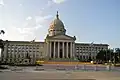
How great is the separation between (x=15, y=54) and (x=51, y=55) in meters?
27.5

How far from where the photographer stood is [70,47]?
10681cm

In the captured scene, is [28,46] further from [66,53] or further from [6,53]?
[66,53]

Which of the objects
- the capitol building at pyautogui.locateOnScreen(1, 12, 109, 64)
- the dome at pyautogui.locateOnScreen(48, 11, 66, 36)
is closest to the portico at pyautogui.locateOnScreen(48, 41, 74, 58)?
the capitol building at pyautogui.locateOnScreen(1, 12, 109, 64)

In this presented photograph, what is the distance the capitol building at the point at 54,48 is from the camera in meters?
105

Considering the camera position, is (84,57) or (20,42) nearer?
(20,42)

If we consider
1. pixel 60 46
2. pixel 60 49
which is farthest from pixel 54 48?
pixel 60 46

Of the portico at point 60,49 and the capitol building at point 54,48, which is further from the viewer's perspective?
the portico at point 60,49

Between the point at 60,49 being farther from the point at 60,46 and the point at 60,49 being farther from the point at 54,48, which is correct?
the point at 54,48

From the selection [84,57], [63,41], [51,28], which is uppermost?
[51,28]

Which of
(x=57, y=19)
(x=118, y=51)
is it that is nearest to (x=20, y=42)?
(x=57, y=19)

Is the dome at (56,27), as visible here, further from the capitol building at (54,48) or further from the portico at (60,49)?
the portico at (60,49)

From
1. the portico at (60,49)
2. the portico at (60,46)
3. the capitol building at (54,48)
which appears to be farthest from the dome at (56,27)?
the portico at (60,49)

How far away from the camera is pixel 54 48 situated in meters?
105

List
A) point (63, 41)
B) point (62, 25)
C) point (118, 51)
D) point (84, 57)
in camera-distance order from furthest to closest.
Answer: point (84, 57) → point (62, 25) → point (63, 41) → point (118, 51)
